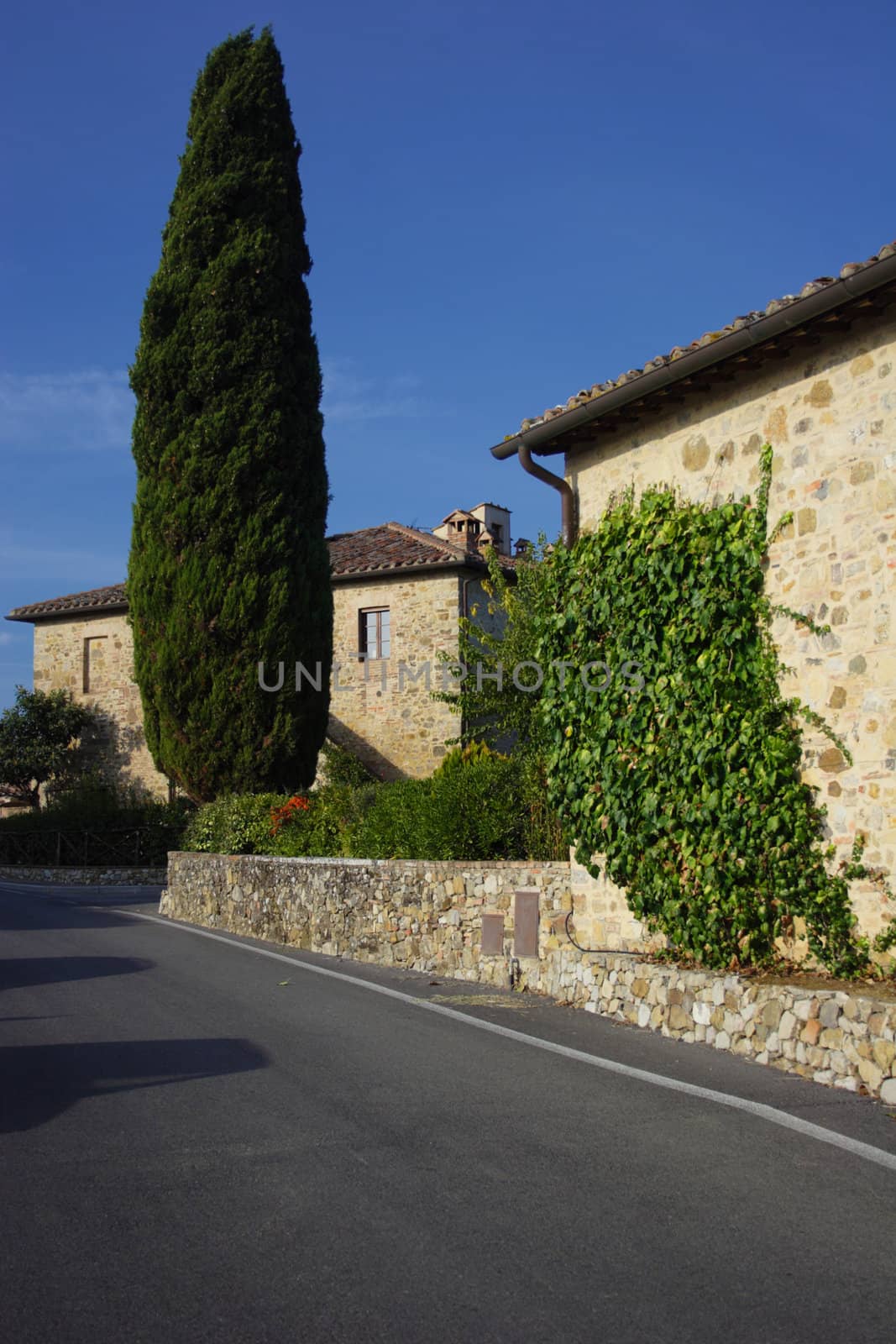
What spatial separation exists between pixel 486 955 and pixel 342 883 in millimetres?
2863

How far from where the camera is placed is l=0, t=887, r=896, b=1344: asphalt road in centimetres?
329

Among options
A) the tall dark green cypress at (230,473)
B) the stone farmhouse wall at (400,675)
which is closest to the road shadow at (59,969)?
the tall dark green cypress at (230,473)

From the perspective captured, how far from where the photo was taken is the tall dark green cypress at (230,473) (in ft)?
66.5

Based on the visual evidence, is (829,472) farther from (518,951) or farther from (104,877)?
(104,877)

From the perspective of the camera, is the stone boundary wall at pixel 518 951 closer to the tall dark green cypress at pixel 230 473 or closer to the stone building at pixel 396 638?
the tall dark green cypress at pixel 230 473

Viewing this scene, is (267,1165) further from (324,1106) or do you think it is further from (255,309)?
(255,309)

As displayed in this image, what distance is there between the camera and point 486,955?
397 inches

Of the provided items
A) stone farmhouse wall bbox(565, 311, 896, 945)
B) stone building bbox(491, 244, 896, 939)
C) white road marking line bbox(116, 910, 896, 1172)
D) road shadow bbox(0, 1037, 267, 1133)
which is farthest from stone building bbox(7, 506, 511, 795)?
road shadow bbox(0, 1037, 267, 1133)

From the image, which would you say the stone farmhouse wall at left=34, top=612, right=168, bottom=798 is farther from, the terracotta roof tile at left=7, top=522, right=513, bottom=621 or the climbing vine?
the climbing vine

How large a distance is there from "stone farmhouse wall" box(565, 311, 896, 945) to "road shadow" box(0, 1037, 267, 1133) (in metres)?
4.00

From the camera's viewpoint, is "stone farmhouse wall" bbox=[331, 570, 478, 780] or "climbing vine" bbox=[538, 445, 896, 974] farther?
"stone farmhouse wall" bbox=[331, 570, 478, 780]

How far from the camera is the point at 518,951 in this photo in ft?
32.0

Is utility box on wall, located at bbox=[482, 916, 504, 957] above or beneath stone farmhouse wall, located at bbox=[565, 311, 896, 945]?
beneath

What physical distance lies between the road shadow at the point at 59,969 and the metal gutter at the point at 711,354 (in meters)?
5.72
